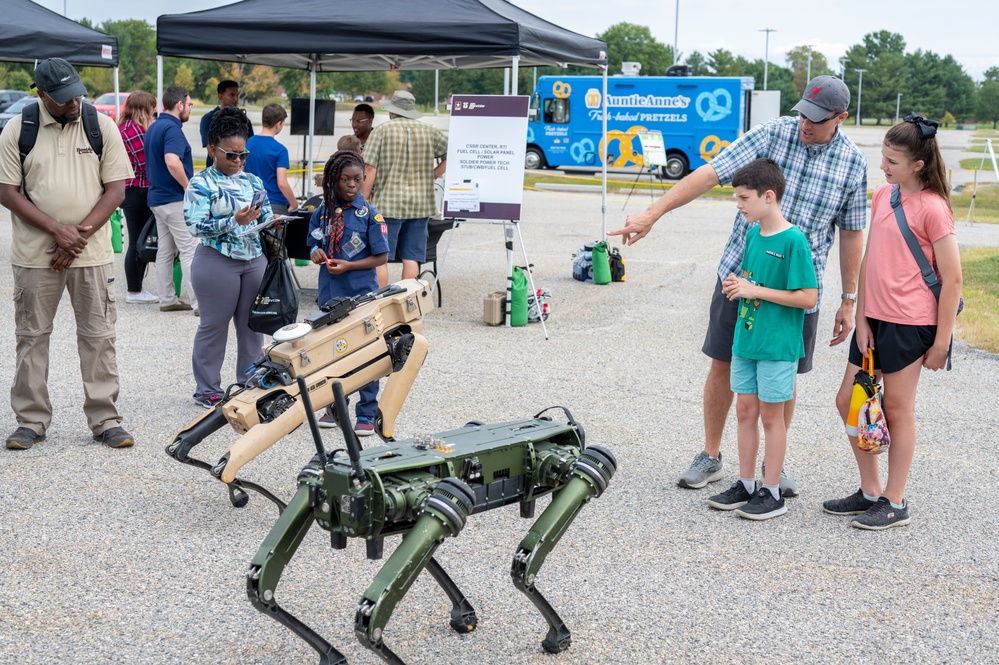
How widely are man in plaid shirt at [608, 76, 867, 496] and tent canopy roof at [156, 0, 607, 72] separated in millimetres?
4166

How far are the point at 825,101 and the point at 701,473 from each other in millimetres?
1862

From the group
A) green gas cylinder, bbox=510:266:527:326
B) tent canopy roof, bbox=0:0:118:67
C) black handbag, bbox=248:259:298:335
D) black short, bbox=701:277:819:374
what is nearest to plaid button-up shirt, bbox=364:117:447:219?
green gas cylinder, bbox=510:266:527:326

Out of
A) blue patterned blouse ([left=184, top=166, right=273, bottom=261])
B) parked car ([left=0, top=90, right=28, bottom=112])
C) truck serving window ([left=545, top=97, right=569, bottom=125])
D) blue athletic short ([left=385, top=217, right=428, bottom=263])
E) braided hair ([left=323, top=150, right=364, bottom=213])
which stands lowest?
blue athletic short ([left=385, top=217, right=428, bottom=263])

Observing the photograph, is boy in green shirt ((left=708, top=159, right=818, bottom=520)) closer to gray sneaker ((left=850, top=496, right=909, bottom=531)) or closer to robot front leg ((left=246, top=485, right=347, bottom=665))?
gray sneaker ((left=850, top=496, right=909, bottom=531))

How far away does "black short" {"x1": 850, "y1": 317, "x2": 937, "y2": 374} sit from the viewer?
4.50 meters

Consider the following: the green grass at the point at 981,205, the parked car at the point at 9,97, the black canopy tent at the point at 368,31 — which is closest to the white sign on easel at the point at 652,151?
the black canopy tent at the point at 368,31

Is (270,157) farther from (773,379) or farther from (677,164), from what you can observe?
(677,164)

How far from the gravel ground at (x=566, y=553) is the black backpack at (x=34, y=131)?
61.5 inches

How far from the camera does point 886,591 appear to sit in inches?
158

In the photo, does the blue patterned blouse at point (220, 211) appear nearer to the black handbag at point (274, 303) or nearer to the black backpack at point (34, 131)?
the black handbag at point (274, 303)

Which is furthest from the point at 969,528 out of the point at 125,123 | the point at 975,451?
the point at 125,123

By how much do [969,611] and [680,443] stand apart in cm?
221

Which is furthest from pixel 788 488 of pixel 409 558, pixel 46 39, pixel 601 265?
pixel 46 39

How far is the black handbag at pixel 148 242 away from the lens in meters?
9.52
